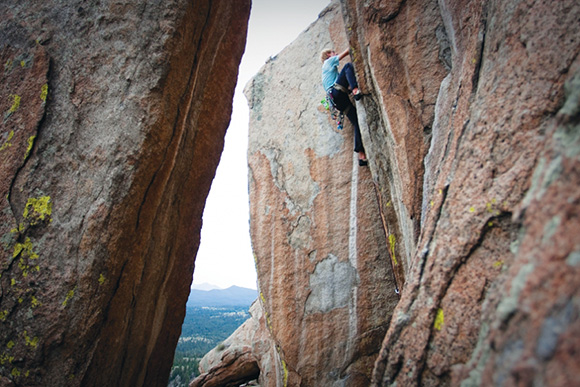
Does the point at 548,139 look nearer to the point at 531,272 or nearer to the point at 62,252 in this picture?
the point at 531,272

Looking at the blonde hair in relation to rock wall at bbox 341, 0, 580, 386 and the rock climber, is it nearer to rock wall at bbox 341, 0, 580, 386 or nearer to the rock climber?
the rock climber

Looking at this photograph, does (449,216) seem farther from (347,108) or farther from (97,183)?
(347,108)

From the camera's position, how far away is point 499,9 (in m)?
1.72

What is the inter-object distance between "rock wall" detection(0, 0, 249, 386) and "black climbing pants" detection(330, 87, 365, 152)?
2428 mm

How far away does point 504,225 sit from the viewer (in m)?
1.27

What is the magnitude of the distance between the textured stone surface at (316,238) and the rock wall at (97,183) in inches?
94.1

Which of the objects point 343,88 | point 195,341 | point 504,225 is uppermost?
point 343,88

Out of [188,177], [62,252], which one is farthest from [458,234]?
[62,252]

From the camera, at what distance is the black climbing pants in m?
4.74

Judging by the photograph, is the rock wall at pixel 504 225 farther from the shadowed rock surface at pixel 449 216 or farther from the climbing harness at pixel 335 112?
the climbing harness at pixel 335 112

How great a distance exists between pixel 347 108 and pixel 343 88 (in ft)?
1.26

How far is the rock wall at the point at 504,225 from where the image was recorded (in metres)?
0.83

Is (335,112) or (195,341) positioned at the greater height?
(335,112)

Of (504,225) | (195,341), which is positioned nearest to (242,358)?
(504,225)
